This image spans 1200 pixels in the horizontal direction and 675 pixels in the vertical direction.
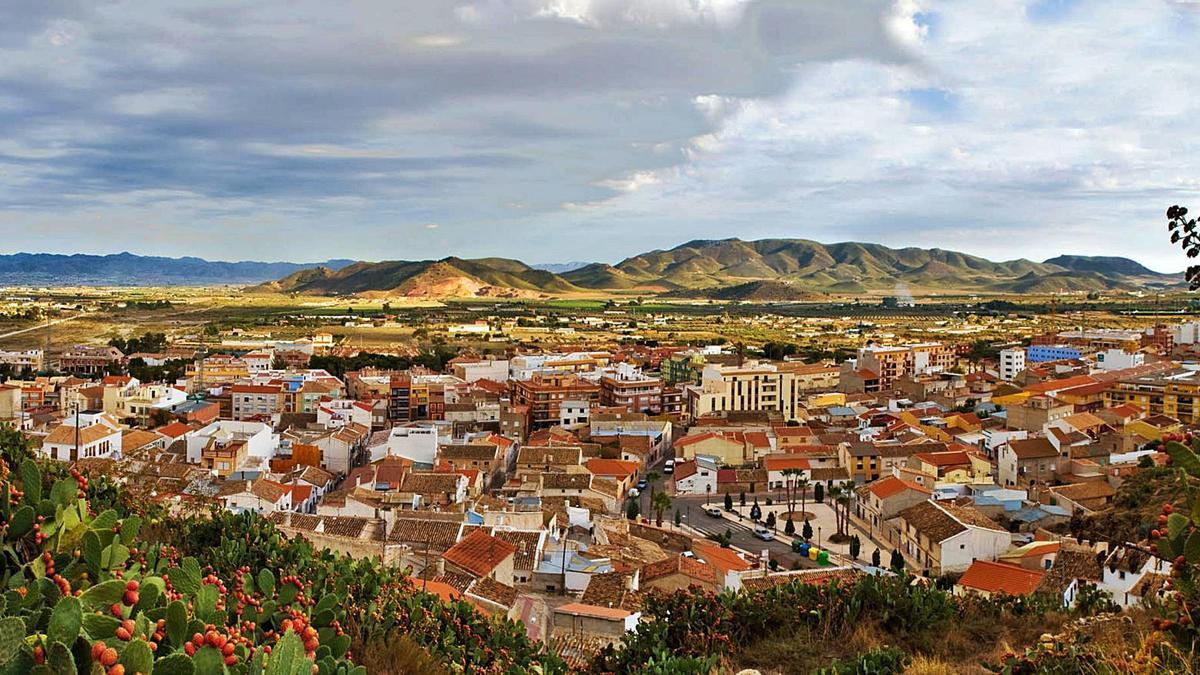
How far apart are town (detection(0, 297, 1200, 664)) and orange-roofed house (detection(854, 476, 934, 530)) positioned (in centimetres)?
8

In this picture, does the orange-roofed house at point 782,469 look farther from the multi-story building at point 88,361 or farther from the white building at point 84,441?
the multi-story building at point 88,361

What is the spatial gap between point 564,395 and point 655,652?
33261 millimetres

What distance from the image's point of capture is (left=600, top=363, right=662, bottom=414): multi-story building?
135 ft

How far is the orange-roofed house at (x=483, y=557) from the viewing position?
44.4ft

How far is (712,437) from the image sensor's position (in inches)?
1242

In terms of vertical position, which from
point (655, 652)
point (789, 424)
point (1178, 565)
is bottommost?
point (789, 424)

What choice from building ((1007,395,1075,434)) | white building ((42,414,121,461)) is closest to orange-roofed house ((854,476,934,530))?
building ((1007,395,1075,434))

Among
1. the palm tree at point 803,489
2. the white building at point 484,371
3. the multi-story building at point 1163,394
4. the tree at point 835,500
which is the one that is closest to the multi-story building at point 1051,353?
the multi-story building at point 1163,394

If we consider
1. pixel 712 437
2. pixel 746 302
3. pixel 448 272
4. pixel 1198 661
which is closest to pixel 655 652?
pixel 1198 661

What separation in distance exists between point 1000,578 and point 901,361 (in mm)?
38774

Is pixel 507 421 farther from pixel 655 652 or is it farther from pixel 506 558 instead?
pixel 655 652

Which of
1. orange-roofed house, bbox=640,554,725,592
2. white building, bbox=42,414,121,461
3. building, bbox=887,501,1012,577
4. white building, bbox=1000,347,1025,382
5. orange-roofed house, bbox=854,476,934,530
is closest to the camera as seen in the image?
orange-roofed house, bbox=640,554,725,592

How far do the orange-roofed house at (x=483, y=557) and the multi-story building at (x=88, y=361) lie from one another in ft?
138

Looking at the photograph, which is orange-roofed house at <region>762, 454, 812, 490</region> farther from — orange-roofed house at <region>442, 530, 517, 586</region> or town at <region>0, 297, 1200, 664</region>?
orange-roofed house at <region>442, 530, 517, 586</region>
